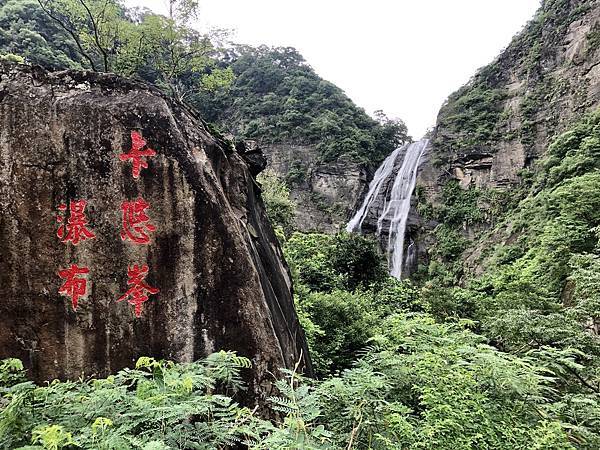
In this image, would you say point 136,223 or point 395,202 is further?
point 395,202

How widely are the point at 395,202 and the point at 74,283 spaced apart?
23.5 meters

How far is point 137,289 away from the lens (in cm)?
390

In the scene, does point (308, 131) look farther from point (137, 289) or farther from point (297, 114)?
point (137, 289)

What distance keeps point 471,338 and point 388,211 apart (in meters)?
20.9

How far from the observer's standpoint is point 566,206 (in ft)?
39.7

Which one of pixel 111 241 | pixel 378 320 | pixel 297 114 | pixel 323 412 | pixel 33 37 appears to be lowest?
pixel 378 320

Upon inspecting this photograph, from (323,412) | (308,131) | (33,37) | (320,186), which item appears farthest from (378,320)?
(308,131)

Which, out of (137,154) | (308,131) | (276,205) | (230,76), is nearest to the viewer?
(137,154)

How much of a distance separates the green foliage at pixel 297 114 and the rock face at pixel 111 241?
88.7 feet

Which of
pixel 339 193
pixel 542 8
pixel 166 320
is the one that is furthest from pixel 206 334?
pixel 542 8

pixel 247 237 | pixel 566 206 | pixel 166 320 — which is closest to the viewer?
pixel 166 320

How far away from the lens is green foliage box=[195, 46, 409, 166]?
Result: 31703mm

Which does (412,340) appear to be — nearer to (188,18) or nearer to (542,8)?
(188,18)

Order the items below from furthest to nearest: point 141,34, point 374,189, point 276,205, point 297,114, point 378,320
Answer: point 297,114 → point 374,189 → point 276,205 → point 141,34 → point 378,320
